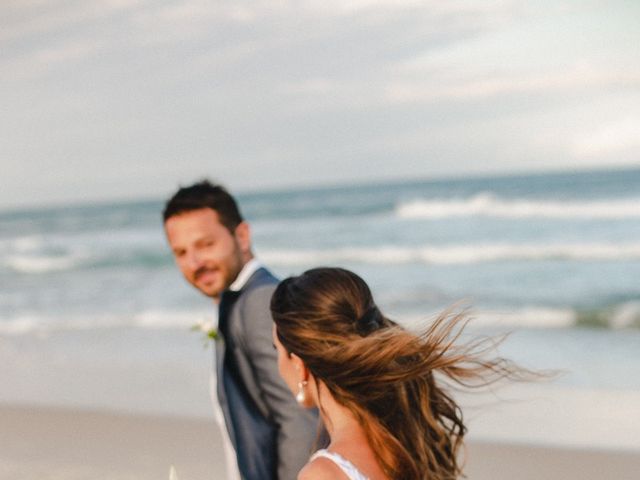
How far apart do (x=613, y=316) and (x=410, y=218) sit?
19.2 metres

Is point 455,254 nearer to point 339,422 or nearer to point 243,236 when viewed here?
point 243,236

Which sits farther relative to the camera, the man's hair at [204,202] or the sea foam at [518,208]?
the sea foam at [518,208]

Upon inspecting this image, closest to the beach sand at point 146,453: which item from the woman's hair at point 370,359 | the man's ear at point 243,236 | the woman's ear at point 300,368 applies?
the man's ear at point 243,236

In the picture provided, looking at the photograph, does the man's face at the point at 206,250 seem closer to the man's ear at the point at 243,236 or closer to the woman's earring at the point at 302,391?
the man's ear at the point at 243,236

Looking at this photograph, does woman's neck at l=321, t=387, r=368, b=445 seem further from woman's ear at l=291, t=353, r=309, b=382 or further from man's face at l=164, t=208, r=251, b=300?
man's face at l=164, t=208, r=251, b=300

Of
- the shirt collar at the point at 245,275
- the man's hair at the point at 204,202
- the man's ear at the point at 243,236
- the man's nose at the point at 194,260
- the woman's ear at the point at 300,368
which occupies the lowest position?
the woman's ear at the point at 300,368

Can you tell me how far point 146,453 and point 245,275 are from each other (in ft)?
14.7

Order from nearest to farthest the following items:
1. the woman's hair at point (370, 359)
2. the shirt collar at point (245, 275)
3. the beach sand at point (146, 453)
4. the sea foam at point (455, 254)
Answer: the woman's hair at point (370, 359) → the shirt collar at point (245, 275) → the beach sand at point (146, 453) → the sea foam at point (455, 254)

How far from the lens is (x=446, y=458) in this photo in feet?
8.51

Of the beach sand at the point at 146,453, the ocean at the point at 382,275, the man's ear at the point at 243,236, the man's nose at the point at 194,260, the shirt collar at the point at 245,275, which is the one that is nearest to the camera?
the shirt collar at the point at 245,275

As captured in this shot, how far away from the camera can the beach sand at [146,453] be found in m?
6.80

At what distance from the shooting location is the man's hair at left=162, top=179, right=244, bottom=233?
140 inches

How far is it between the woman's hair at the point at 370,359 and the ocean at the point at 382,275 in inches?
16.0

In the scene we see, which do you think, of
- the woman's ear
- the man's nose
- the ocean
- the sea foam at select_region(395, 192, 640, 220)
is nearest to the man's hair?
the man's nose
